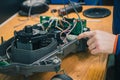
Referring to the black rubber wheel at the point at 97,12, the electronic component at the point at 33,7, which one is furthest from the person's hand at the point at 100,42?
the electronic component at the point at 33,7

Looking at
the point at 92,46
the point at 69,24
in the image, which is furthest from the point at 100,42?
the point at 69,24

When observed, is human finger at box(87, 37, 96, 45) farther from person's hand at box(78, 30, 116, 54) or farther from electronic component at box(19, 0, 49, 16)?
electronic component at box(19, 0, 49, 16)

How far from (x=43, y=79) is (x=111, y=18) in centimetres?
65

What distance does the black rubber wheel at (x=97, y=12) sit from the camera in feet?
4.61

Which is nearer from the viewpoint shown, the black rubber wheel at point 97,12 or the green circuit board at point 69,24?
the green circuit board at point 69,24

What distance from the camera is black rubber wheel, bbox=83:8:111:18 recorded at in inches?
55.4

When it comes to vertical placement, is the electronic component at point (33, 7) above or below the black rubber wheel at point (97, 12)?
above

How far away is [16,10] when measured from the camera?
1.59 metres

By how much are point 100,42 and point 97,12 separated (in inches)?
22.2

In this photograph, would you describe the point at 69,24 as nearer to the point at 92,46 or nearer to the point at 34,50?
the point at 92,46

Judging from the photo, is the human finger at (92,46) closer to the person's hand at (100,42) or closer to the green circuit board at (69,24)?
the person's hand at (100,42)

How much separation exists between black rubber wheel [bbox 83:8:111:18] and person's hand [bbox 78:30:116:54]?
442 millimetres

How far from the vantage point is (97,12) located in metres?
1.48

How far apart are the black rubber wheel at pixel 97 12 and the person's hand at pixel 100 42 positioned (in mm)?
442
